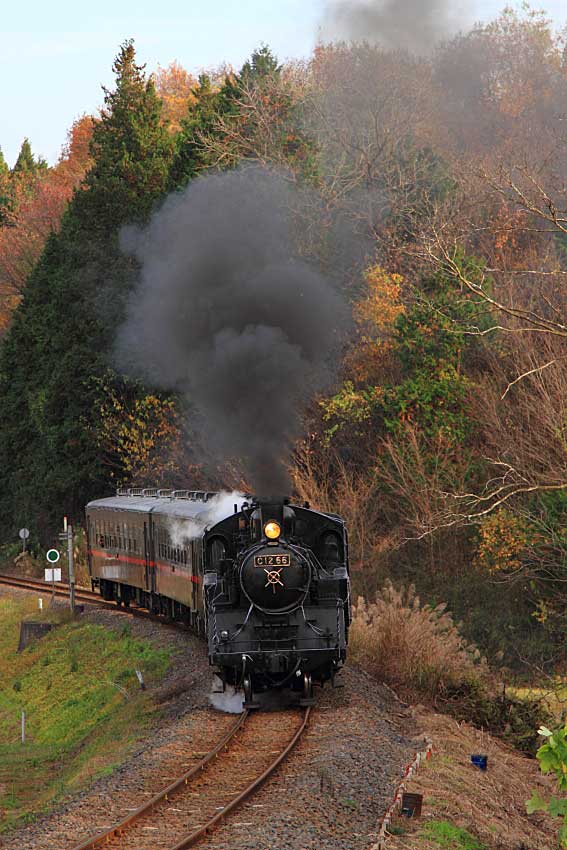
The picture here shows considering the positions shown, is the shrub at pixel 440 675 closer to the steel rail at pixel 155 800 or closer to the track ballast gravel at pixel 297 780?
the track ballast gravel at pixel 297 780

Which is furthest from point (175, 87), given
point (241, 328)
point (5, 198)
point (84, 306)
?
point (241, 328)

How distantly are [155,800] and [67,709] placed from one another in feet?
42.6

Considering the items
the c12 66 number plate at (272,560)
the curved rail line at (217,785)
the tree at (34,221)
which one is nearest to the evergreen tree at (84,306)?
the tree at (34,221)

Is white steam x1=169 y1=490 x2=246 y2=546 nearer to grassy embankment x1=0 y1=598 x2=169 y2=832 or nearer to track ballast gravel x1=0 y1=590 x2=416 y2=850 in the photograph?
grassy embankment x1=0 y1=598 x2=169 y2=832

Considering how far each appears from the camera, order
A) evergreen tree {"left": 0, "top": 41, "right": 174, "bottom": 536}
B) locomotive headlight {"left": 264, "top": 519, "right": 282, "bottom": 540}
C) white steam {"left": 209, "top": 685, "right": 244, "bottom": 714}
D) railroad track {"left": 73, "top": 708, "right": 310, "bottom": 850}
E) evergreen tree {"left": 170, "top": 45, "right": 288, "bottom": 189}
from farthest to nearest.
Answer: evergreen tree {"left": 0, "top": 41, "right": 174, "bottom": 536} < evergreen tree {"left": 170, "top": 45, "right": 288, "bottom": 189} < white steam {"left": 209, "top": 685, "right": 244, "bottom": 714} < locomotive headlight {"left": 264, "top": 519, "right": 282, "bottom": 540} < railroad track {"left": 73, "top": 708, "right": 310, "bottom": 850}

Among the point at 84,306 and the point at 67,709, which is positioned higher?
the point at 84,306

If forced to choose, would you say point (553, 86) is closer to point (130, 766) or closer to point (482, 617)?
point (482, 617)

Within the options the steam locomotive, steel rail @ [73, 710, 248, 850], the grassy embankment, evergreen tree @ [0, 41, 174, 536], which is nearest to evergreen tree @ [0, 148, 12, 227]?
evergreen tree @ [0, 41, 174, 536]

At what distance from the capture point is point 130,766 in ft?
48.6

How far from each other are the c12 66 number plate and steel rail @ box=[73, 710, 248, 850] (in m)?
2.31

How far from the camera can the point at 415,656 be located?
1995 centimetres

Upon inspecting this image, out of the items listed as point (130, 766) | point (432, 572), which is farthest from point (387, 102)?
point (130, 766)

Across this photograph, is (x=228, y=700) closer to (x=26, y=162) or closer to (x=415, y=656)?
(x=415, y=656)

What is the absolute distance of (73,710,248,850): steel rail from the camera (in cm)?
1104
